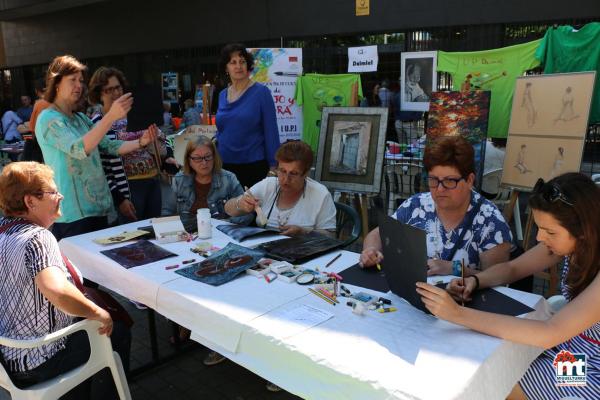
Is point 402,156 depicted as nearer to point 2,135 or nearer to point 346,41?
point 346,41

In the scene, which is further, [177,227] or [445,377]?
[177,227]

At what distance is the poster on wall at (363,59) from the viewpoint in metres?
5.30

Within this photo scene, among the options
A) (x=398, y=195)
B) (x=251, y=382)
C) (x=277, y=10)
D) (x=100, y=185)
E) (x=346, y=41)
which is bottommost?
(x=251, y=382)

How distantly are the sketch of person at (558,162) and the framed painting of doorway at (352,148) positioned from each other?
1215 millimetres

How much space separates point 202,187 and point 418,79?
115 inches

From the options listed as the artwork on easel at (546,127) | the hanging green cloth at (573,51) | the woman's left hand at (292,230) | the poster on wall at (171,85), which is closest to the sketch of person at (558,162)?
the artwork on easel at (546,127)

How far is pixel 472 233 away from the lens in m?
2.12

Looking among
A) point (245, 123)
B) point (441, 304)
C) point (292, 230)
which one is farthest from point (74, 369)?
point (245, 123)

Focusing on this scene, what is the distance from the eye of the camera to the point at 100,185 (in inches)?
115

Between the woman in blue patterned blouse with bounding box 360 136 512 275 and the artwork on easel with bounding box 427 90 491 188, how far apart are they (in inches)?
66.7

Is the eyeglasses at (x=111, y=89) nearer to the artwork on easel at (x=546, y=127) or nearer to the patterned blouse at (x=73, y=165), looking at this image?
the patterned blouse at (x=73, y=165)

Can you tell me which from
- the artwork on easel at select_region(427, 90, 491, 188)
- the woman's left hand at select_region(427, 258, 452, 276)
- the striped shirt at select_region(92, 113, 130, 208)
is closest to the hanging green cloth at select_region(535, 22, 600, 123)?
the artwork on easel at select_region(427, 90, 491, 188)

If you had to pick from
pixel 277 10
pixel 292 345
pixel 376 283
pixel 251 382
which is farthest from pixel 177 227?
pixel 277 10

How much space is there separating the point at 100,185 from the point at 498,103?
357 cm
